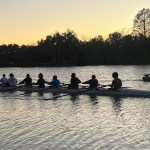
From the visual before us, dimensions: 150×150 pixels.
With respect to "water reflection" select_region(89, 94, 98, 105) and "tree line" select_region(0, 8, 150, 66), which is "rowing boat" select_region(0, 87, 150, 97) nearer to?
"water reflection" select_region(89, 94, 98, 105)

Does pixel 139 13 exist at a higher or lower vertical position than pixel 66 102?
higher

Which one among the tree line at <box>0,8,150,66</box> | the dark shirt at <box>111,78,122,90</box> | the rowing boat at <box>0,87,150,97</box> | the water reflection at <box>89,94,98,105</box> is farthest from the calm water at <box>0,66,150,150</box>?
the tree line at <box>0,8,150,66</box>

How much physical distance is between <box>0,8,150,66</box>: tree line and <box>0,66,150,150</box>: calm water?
8688cm

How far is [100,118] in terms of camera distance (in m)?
18.4

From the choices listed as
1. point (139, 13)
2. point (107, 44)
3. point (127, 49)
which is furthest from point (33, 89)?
point (107, 44)

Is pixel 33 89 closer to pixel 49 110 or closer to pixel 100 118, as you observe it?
pixel 49 110

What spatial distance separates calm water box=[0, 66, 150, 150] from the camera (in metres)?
13.6

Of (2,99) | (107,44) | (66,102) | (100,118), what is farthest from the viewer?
(107,44)

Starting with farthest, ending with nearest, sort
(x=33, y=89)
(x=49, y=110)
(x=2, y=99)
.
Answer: (x=33, y=89)
(x=2, y=99)
(x=49, y=110)

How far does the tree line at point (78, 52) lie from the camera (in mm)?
112625

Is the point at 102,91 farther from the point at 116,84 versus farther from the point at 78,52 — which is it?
the point at 78,52

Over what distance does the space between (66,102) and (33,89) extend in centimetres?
727

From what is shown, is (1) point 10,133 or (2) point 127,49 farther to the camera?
(2) point 127,49

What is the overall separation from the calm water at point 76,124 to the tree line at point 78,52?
285 ft
